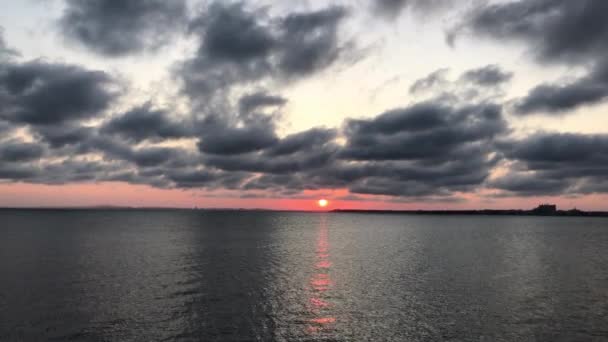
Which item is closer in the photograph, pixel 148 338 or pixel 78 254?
pixel 148 338

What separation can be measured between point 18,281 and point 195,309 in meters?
26.7

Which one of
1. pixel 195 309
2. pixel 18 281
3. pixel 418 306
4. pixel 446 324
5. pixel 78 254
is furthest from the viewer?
pixel 78 254

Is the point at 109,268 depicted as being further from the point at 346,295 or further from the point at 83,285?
the point at 346,295

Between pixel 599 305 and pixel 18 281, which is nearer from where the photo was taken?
pixel 599 305

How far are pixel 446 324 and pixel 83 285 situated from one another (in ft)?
131

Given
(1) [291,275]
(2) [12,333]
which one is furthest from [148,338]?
(1) [291,275]

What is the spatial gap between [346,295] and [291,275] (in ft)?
44.4

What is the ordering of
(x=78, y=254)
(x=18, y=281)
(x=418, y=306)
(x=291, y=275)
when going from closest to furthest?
(x=418, y=306) < (x=18, y=281) < (x=291, y=275) < (x=78, y=254)

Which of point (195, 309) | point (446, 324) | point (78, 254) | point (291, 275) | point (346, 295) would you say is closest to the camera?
point (446, 324)

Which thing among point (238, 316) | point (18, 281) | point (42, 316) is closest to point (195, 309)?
point (238, 316)

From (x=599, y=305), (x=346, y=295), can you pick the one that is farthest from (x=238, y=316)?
(x=599, y=305)

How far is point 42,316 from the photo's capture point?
33219 mm

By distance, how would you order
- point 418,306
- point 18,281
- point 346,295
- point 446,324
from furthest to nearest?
1. point 18,281
2. point 346,295
3. point 418,306
4. point 446,324

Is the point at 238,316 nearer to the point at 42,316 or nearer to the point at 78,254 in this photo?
the point at 42,316
